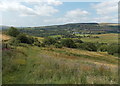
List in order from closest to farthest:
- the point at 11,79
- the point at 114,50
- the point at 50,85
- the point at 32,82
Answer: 1. the point at 50,85
2. the point at 32,82
3. the point at 11,79
4. the point at 114,50

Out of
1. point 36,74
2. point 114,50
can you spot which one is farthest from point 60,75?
point 114,50

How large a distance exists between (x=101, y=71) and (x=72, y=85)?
238cm

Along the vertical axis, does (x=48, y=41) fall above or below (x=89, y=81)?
below

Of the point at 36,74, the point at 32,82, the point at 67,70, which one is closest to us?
the point at 32,82

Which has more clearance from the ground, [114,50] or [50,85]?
[50,85]

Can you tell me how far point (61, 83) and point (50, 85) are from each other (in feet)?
1.31

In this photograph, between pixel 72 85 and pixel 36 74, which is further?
pixel 36 74

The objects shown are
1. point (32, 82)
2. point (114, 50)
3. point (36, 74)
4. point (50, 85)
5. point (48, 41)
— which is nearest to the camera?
point (50, 85)

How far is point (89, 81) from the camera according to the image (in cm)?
423

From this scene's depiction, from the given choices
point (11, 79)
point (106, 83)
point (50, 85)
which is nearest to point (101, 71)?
point (106, 83)

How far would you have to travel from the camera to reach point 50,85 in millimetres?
3973

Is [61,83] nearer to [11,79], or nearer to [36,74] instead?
[36,74]

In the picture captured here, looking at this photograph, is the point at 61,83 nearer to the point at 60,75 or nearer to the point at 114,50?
the point at 60,75

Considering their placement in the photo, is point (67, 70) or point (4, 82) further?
point (67, 70)
